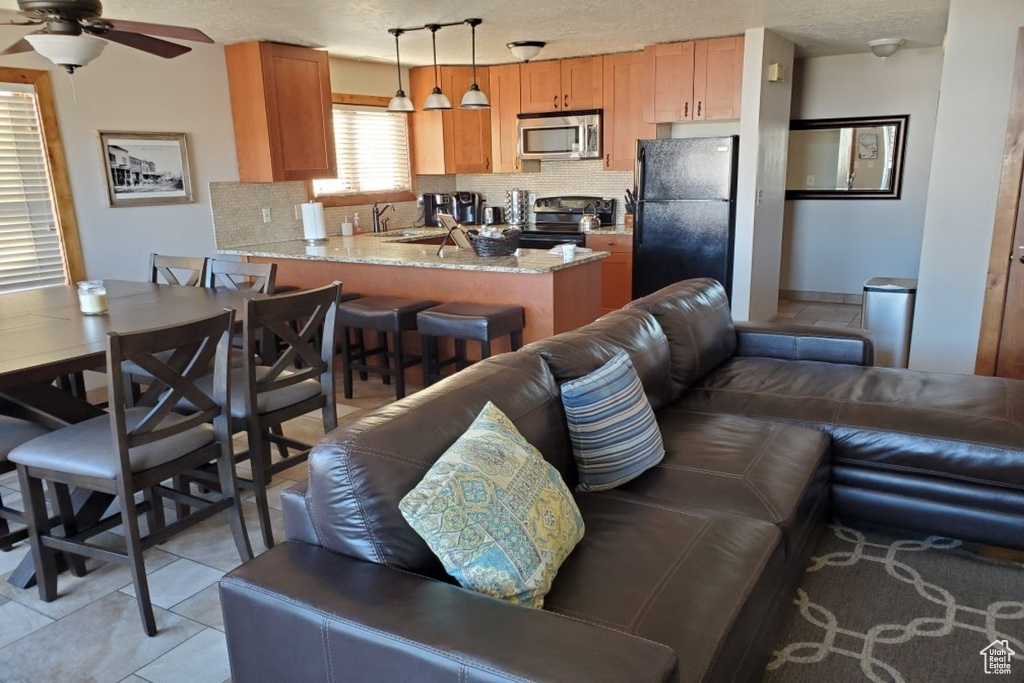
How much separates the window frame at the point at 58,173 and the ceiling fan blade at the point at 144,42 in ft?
4.88

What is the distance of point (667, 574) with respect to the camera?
1607 mm

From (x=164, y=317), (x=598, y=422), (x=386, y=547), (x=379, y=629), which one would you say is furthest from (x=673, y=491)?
(x=164, y=317)

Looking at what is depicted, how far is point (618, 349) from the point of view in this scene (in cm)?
254

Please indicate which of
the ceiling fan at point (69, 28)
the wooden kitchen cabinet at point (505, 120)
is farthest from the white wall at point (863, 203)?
the ceiling fan at point (69, 28)

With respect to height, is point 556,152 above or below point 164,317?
above

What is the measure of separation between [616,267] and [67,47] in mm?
4413

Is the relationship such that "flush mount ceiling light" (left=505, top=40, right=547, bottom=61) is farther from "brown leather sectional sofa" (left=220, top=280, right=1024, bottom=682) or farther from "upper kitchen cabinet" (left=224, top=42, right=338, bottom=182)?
"brown leather sectional sofa" (left=220, top=280, right=1024, bottom=682)

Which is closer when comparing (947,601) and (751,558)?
(751,558)

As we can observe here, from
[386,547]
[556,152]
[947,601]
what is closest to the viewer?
[386,547]

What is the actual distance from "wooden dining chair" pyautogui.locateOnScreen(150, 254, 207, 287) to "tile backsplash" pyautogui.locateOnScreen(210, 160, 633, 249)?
124cm

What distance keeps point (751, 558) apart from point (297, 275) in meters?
4.18

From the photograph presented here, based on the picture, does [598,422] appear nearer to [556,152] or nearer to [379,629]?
[379,629]

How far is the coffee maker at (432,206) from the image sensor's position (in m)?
7.02

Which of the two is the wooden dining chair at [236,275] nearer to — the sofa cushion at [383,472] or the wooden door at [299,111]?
the wooden door at [299,111]
